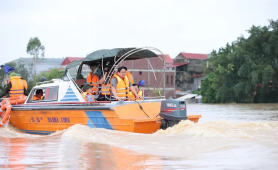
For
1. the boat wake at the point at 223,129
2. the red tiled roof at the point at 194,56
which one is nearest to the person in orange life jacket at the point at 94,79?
the boat wake at the point at 223,129

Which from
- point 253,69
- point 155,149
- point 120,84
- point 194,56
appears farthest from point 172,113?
point 194,56

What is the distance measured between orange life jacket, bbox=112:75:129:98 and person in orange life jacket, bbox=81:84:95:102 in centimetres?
71

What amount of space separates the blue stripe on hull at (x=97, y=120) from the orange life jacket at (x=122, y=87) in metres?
1.19

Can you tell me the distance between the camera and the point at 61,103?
1235cm

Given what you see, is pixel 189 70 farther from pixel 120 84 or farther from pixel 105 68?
pixel 120 84

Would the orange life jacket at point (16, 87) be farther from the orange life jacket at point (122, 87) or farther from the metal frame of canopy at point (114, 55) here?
the orange life jacket at point (122, 87)

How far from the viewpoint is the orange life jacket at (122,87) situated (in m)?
12.1

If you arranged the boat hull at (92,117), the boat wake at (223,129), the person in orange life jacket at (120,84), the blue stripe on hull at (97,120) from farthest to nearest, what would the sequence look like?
the person in orange life jacket at (120,84)
the blue stripe on hull at (97,120)
the boat hull at (92,117)
the boat wake at (223,129)

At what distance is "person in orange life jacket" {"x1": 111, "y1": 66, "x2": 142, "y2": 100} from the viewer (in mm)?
12062

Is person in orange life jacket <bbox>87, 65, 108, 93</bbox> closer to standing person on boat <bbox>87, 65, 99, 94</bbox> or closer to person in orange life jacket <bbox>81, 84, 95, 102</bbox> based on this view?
standing person on boat <bbox>87, 65, 99, 94</bbox>

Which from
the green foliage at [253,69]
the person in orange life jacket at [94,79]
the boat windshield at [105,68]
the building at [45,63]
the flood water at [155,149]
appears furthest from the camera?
the building at [45,63]

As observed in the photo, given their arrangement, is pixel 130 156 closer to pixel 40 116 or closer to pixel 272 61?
pixel 40 116

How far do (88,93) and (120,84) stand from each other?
89cm

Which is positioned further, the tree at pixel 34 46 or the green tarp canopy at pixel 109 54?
the tree at pixel 34 46
